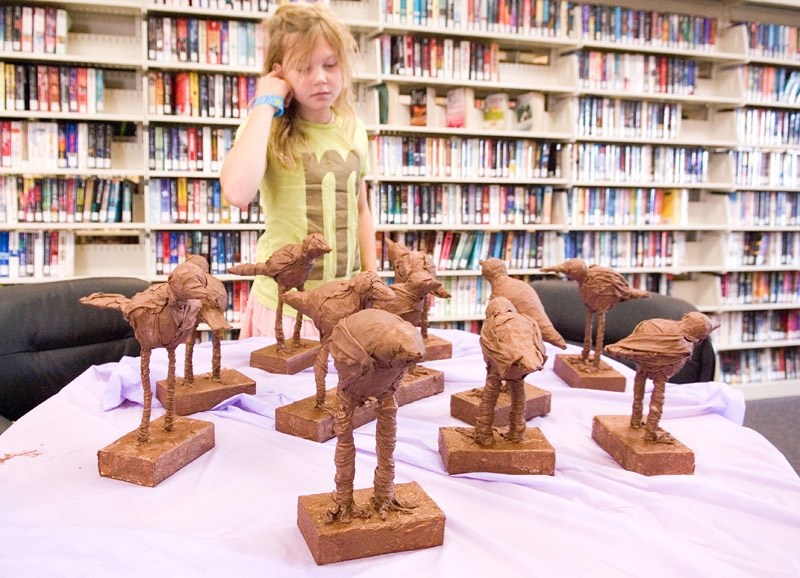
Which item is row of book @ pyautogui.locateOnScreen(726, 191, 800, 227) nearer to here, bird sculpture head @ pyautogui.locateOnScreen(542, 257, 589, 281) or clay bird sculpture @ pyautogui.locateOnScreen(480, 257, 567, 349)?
bird sculpture head @ pyautogui.locateOnScreen(542, 257, 589, 281)

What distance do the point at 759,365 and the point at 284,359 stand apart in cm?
396

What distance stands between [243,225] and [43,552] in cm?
262

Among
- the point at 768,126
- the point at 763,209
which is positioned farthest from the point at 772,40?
the point at 763,209

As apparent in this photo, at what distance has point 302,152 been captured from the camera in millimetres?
1918

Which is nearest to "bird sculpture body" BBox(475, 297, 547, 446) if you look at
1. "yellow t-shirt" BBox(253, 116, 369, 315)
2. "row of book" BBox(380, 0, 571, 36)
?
"yellow t-shirt" BBox(253, 116, 369, 315)

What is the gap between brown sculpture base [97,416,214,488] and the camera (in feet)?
3.48

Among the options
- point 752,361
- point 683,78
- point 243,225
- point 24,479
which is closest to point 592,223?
point 683,78

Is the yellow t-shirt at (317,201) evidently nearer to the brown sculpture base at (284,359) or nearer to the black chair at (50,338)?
the brown sculpture base at (284,359)

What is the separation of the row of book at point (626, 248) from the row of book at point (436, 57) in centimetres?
112

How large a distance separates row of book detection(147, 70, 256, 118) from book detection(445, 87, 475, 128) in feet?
3.66

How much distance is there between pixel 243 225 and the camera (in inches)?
132

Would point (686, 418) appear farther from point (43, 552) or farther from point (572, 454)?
point (43, 552)

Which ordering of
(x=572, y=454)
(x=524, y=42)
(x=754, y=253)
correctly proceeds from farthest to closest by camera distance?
1. (x=754, y=253)
2. (x=524, y=42)
3. (x=572, y=454)

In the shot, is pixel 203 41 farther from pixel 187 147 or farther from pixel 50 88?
pixel 50 88
